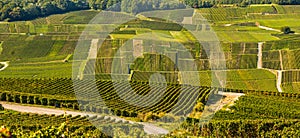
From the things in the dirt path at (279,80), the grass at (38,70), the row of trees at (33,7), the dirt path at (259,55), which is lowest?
the dirt path at (279,80)

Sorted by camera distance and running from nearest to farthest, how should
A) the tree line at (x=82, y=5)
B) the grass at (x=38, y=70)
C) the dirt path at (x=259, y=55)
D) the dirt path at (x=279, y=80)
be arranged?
the dirt path at (x=279, y=80) → the grass at (x=38, y=70) → the dirt path at (x=259, y=55) → the tree line at (x=82, y=5)

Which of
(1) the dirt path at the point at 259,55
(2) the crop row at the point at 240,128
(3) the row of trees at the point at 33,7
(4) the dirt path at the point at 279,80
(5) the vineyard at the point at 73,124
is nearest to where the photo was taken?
(5) the vineyard at the point at 73,124

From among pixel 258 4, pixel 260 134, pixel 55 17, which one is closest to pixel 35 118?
pixel 260 134

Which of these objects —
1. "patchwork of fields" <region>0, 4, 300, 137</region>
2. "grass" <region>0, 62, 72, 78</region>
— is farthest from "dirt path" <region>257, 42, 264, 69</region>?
"grass" <region>0, 62, 72, 78</region>

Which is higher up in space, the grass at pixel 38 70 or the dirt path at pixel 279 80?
the grass at pixel 38 70

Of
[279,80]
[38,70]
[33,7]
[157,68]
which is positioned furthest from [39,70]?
[33,7]

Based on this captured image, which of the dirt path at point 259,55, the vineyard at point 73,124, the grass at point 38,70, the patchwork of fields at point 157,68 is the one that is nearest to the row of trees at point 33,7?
the patchwork of fields at point 157,68

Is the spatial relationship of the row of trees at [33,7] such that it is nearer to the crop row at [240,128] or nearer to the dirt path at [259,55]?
the dirt path at [259,55]

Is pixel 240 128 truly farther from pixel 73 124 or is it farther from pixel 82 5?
pixel 82 5
